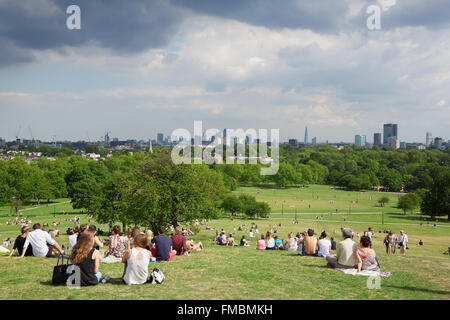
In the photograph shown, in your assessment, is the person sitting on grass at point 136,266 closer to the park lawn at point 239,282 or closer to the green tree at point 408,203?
the park lawn at point 239,282

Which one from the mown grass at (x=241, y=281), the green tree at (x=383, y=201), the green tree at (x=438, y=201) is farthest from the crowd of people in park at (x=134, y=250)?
the green tree at (x=383, y=201)

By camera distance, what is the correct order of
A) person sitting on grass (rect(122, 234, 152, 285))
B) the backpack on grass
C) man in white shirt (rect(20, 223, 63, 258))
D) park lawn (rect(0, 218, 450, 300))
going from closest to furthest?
park lawn (rect(0, 218, 450, 300)), person sitting on grass (rect(122, 234, 152, 285)), the backpack on grass, man in white shirt (rect(20, 223, 63, 258))

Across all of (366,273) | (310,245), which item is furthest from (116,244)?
(366,273)

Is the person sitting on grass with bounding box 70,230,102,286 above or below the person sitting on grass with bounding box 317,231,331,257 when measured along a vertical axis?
above

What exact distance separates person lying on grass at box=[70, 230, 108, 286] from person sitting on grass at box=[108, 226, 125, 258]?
12.8ft

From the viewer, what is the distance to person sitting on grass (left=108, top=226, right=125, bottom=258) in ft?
41.0

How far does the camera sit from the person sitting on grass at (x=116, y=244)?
12.5m

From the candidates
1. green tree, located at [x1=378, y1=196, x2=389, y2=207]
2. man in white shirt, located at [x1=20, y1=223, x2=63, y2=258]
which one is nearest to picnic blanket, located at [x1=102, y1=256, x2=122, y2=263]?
man in white shirt, located at [x1=20, y1=223, x2=63, y2=258]

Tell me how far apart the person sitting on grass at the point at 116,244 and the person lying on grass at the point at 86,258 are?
153 inches

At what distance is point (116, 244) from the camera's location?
12609 millimetres

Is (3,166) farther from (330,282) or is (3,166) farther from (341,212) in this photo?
(330,282)

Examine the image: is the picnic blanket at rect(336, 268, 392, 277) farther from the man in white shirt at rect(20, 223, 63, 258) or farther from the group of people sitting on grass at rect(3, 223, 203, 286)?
the man in white shirt at rect(20, 223, 63, 258)
